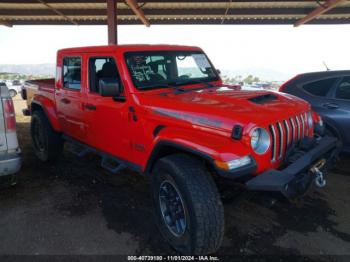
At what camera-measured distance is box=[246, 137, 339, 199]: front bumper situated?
2.24 meters

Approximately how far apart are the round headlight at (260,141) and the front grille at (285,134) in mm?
73

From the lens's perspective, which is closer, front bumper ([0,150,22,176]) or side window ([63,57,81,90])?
front bumper ([0,150,22,176])

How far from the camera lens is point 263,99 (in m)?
3.15

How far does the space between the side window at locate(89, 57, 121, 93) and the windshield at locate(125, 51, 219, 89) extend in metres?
0.31

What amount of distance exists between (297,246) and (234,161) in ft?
4.27

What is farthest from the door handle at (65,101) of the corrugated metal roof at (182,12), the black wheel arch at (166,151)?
the corrugated metal roof at (182,12)

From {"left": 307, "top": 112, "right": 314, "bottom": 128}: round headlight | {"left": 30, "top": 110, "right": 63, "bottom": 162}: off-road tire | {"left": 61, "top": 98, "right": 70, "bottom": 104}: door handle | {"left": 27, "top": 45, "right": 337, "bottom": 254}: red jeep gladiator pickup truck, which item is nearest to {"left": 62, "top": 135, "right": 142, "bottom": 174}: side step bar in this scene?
{"left": 27, "top": 45, "right": 337, "bottom": 254}: red jeep gladiator pickup truck

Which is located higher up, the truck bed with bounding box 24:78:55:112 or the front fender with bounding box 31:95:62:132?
the truck bed with bounding box 24:78:55:112

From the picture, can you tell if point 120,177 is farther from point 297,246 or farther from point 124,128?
point 297,246

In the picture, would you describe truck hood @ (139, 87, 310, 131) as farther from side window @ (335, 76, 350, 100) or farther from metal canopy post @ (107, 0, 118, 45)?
metal canopy post @ (107, 0, 118, 45)

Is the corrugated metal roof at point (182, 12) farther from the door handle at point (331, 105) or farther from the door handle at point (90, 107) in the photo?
the door handle at point (90, 107)

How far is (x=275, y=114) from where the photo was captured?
274cm

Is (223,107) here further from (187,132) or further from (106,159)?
(106,159)

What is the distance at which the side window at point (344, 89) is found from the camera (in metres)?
4.86
